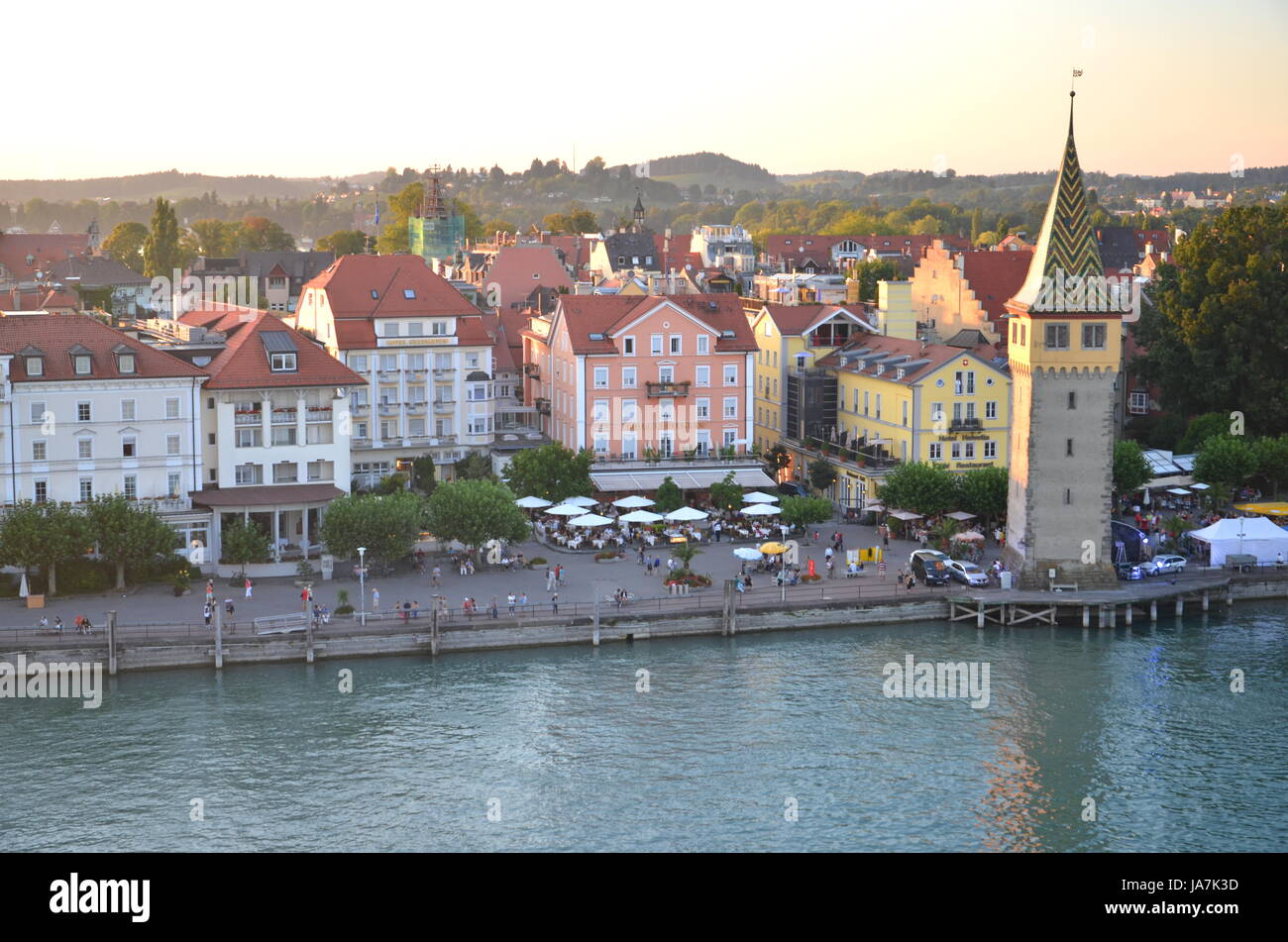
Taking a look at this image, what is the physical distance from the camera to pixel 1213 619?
4816 cm

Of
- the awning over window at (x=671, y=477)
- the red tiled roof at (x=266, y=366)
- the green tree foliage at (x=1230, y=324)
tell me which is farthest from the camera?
the green tree foliage at (x=1230, y=324)

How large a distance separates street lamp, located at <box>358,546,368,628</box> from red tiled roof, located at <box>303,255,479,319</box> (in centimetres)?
1375

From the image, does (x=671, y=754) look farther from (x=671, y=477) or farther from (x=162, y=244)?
(x=162, y=244)

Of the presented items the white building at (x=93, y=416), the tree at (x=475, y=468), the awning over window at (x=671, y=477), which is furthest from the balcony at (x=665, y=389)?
the white building at (x=93, y=416)

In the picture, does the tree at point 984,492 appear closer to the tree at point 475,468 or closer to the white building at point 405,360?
the tree at point 475,468

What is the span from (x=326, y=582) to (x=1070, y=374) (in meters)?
22.3

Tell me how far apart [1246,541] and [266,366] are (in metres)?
30.9

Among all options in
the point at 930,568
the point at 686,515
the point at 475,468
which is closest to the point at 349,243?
the point at 475,468

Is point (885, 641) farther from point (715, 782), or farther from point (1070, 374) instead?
point (715, 782)

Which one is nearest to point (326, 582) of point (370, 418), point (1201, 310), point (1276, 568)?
point (370, 418)

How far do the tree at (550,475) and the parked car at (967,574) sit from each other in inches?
516

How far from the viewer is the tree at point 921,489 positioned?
53.0 metres

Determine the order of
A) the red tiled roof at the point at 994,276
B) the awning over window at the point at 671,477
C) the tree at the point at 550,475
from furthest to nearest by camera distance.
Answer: the red tiled roof at the point at 994,276
the awning over window at the point at 671,477
the tree at the point at 550,475

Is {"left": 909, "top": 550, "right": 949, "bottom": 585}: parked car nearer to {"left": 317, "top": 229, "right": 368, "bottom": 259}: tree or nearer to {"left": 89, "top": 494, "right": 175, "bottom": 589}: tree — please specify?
{"left": 89, "top": 494, "right": 175, "bottom": 589}: tree
